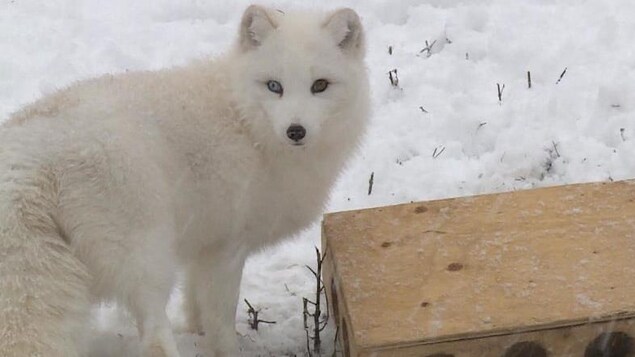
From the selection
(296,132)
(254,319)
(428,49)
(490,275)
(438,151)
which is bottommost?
(254,319)

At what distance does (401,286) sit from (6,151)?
1.58m

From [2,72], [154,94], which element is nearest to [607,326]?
[154,94]

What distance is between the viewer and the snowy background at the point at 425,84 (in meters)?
4.76

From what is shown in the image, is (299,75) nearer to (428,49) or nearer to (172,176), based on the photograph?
(172,176)

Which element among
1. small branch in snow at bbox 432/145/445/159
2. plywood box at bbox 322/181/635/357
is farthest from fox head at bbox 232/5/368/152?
small branch in snow at bbox 432/145/445/159

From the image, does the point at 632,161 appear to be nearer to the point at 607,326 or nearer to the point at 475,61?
the point at 475,61

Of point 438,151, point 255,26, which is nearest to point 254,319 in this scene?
point 255,26

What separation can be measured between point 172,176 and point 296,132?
506mm

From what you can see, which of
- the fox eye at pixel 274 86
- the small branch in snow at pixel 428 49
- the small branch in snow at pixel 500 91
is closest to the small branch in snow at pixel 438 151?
the small branch in snow at pixel 500 91

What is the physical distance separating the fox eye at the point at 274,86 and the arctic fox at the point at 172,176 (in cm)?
1

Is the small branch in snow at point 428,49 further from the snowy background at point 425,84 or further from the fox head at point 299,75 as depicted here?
the fox head at point 299,75

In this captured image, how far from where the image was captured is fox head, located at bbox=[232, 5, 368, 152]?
12.0ft

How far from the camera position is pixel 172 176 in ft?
11.6

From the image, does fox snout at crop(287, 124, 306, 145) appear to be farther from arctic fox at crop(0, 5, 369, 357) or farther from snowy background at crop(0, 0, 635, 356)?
snowy background at crop(0, 0, 635, 356)
